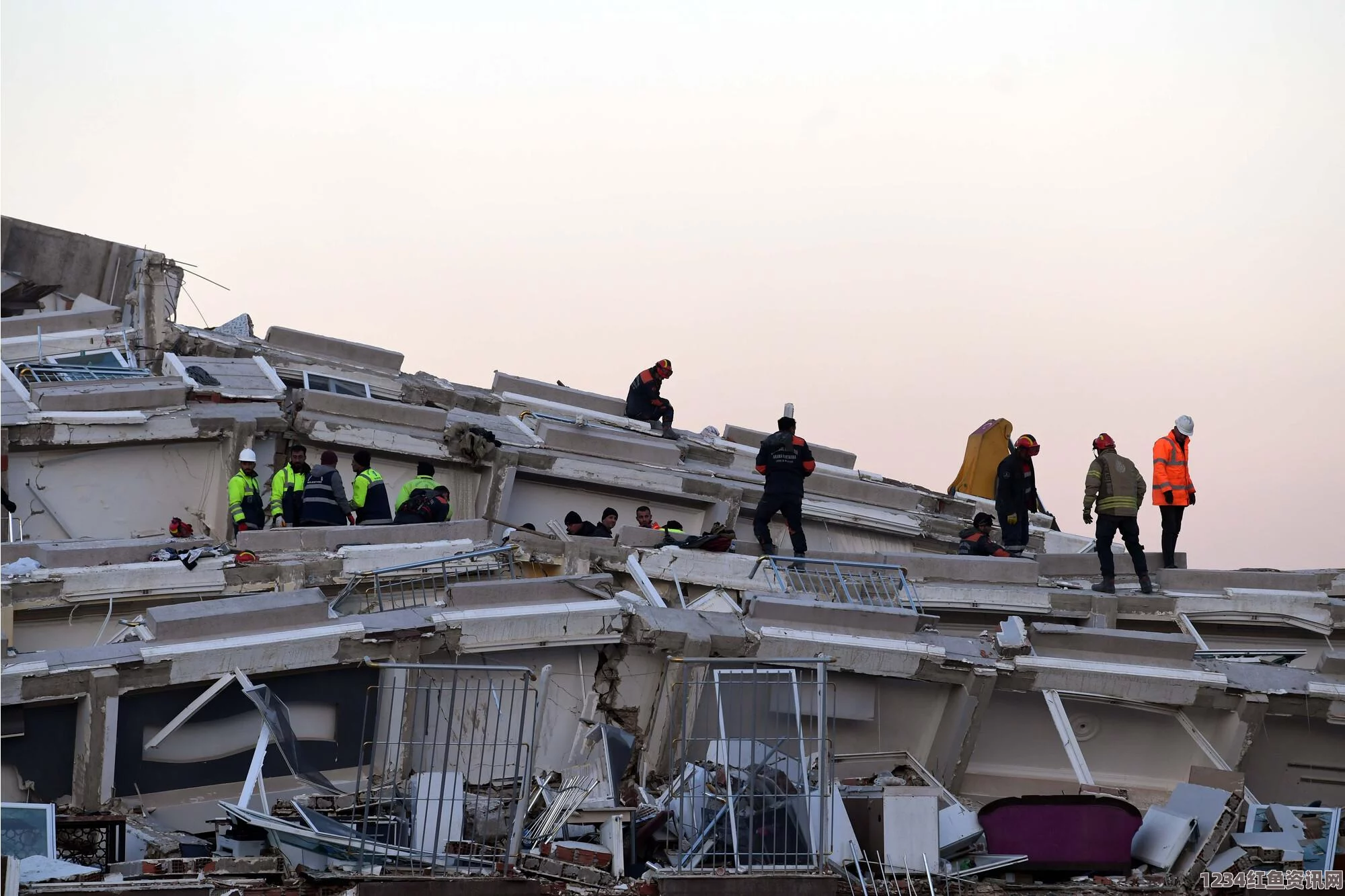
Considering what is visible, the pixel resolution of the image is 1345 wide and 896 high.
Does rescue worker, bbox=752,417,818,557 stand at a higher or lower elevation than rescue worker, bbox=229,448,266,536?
higher

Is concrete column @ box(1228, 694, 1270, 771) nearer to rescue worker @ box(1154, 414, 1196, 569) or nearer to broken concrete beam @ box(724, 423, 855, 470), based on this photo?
rescue worker @ box(1154, 414, 1196, 569)

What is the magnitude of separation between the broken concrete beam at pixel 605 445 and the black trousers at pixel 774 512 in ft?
12.3

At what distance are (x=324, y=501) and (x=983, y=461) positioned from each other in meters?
10.7

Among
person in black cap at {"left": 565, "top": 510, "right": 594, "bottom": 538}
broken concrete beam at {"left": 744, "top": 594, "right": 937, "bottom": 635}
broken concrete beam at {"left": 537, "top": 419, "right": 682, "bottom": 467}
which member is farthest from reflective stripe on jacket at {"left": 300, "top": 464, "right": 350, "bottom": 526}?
broken concrete beam at {"left": 744, "top": 594, "right": 937, "bottom": 635}

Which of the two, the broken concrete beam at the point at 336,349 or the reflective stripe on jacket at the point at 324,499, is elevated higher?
→ the broken concrete beam at the point at 336,349

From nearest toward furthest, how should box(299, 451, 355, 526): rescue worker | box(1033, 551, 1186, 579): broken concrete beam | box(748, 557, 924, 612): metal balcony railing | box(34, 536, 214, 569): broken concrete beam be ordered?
box(34, 536, 214, 569): broken concrete beam → box(748, 557, 924, 612): metal balcony railing → box(299, 451, 355, 526): rescue worker → box(1033, 551, 1186, 579): broken concrete beam

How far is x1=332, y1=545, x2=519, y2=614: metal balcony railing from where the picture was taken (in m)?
14.7

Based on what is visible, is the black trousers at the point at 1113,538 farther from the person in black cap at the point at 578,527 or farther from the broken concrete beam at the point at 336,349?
the broken concrete beam at the point at 336,349

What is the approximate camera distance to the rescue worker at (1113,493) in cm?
1619

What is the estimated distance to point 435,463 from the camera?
63.7 feet

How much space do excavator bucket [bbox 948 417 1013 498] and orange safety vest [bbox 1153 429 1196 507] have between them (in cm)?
605

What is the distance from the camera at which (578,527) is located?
56.3ft

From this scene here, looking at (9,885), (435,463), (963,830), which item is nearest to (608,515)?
(435,463)

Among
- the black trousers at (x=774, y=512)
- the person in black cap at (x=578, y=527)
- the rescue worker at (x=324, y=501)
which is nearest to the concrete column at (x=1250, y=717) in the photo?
the black trousers at (x=774, y=512)
